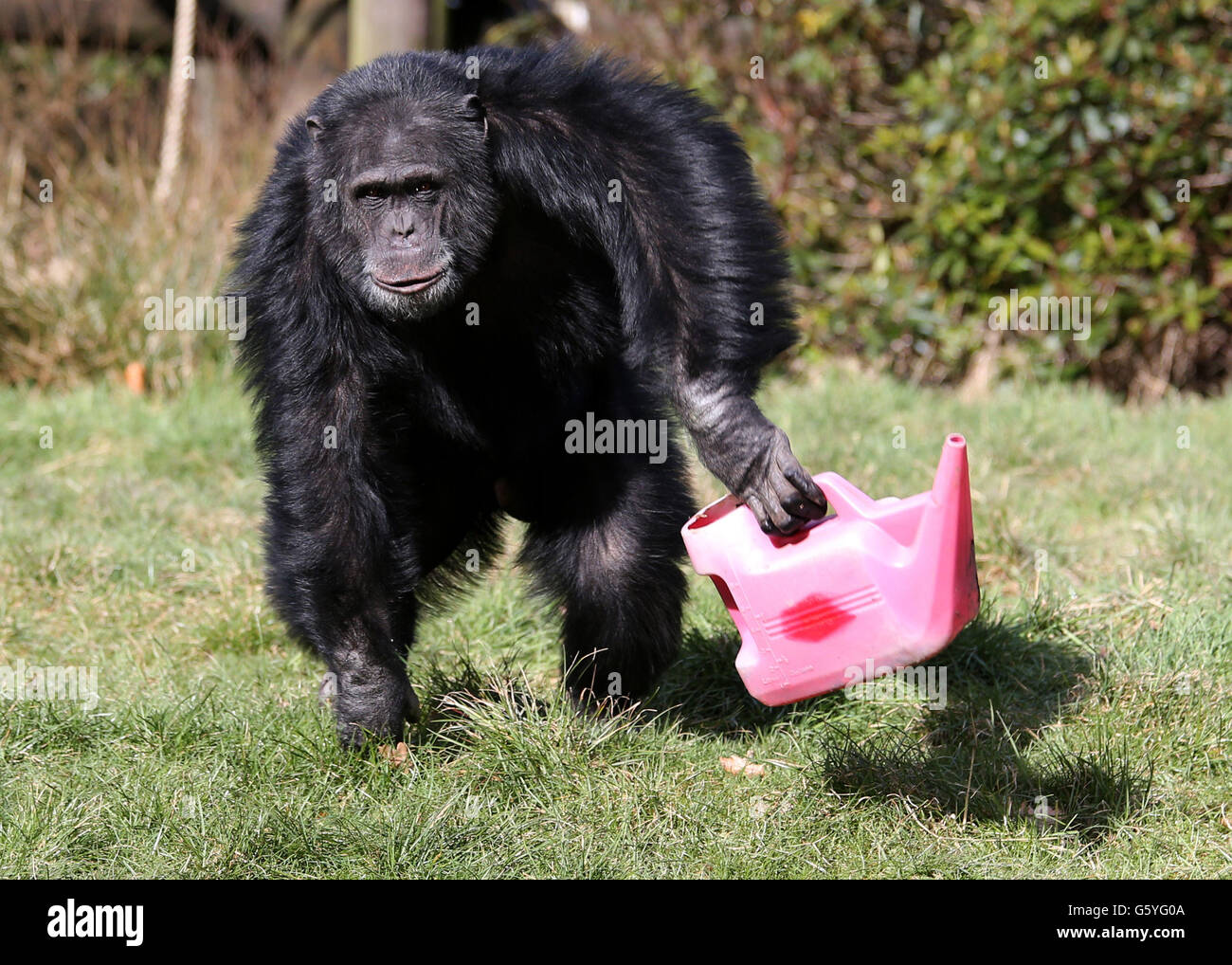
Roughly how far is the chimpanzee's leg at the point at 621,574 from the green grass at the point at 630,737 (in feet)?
0.64

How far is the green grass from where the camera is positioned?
3.46 m

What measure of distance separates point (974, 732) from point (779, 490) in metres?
1.18

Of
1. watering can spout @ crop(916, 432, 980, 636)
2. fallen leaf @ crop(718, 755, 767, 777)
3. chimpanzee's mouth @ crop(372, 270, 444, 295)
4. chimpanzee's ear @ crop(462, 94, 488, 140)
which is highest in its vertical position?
chimpanzee's ear @ crop(462, 94, 488, 140)

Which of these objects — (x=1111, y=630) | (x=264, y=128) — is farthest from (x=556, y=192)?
(x=264, y=128)

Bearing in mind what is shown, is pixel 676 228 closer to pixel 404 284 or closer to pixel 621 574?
pixel 404 284

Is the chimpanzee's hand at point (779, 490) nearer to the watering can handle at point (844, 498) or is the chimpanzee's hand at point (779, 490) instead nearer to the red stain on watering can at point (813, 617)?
the watering can handle at point (844, 498)

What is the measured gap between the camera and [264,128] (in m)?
9.02

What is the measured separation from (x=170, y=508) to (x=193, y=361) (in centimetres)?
197

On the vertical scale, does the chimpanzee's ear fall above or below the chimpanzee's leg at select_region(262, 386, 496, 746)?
above

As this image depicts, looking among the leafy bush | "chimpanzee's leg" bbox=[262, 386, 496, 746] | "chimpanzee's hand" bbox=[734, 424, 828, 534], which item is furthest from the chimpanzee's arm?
the leafy bush

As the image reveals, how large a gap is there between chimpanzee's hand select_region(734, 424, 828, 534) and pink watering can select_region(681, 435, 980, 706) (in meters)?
0.03

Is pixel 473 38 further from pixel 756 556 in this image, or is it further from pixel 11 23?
pixel 756 556

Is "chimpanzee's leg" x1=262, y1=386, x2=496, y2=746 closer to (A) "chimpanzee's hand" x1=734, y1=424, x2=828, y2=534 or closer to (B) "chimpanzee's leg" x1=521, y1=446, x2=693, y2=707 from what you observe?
(B) "chimpanzee's leg" x1=521, y1=446, x2=693, y2=707

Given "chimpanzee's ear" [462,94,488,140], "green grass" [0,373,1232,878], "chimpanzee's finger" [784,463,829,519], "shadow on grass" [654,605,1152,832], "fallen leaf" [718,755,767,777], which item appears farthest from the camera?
"fallen leaf" [718,755,767,777]
